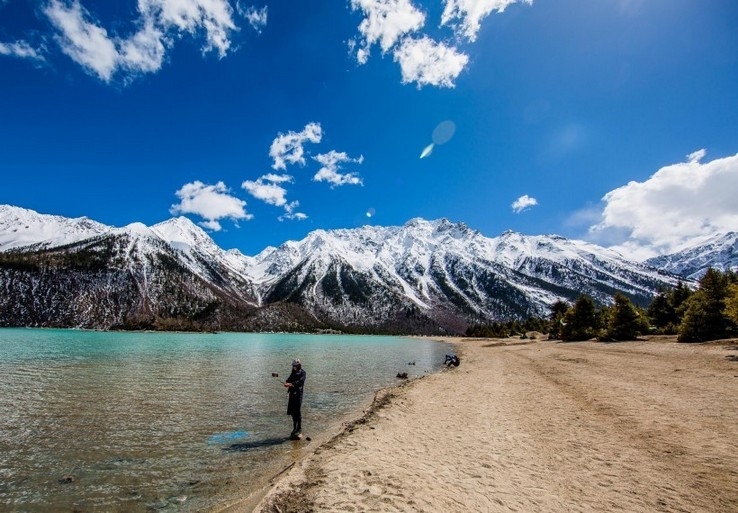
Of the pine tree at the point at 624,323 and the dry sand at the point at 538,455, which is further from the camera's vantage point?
the pine tree at the point at 624,323

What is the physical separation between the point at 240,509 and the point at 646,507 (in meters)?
10.5

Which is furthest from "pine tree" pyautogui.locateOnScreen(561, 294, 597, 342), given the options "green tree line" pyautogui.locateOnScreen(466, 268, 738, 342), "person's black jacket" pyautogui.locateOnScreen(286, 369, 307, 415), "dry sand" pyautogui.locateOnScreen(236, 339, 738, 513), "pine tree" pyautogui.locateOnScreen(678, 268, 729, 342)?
"person's black jacket" pyautogui.locateOnScreen(286, 369, 307, 415)

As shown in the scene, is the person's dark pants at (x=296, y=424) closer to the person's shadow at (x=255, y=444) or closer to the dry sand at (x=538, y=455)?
the person's shadow at (x=255, y=444)

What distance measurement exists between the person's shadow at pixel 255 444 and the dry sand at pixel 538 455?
3.08m

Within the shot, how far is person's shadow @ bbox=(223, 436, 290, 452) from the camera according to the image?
16.4m

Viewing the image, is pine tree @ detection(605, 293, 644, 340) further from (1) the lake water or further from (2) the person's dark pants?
(2) the person's dark pants

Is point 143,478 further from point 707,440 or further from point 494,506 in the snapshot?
point 707,440

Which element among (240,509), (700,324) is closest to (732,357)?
(700,324)

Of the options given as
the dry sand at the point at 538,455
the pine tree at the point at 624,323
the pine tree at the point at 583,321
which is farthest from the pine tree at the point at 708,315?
the dry sand at the point at 538,455

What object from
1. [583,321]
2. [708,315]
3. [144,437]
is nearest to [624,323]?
[583,321]

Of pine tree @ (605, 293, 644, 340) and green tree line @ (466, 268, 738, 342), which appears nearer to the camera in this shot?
green tree line @ (466, 268, 738, 342)

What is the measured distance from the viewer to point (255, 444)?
1723cm

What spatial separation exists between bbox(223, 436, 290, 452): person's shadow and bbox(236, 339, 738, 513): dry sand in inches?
121

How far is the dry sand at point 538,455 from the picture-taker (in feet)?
32.2
